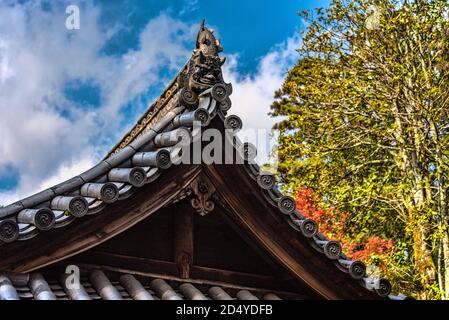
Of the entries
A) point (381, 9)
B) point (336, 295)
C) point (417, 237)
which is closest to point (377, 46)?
point (381, 9)

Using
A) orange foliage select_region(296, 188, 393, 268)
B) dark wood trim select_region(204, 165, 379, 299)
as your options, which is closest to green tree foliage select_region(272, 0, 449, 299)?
orange foliage select_region(296, 188, 393, 268)

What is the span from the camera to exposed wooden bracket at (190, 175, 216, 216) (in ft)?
16.0

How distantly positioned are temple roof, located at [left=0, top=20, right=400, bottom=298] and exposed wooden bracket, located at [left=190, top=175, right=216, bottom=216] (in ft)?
0.72

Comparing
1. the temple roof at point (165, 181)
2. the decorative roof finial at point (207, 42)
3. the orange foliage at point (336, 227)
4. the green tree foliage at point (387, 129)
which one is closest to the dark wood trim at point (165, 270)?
the temple roof at point (165, 181)

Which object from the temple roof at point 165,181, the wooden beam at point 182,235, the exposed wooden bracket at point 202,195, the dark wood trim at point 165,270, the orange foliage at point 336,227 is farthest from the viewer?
the orange foliage at point 336,227

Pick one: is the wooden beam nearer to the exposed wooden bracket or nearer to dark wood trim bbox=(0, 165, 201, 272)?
the exposed wooden bracket

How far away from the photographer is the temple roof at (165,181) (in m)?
4.14

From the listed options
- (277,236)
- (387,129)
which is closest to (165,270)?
(277,236)

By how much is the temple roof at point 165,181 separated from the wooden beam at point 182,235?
0.22 metres

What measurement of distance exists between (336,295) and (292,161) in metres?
12.6

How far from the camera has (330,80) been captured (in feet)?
56.7

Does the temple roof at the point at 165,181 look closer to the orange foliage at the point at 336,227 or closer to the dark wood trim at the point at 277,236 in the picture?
the dark wood trim at the point at 277,236
